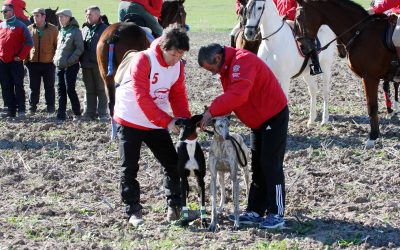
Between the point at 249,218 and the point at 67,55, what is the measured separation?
7.12m

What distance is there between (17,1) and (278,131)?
31.1 feet

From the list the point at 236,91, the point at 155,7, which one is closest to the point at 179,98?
the point at 236,91

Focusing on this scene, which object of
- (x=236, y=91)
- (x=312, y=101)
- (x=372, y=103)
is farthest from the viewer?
(x=312, y=101)

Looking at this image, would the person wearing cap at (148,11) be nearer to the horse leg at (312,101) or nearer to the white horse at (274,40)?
the white horse at (274,40)

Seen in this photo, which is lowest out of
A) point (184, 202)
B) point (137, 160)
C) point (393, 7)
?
point (184, 202)

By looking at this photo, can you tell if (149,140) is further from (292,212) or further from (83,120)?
(83,120)

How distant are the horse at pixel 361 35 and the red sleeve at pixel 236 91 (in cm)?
472

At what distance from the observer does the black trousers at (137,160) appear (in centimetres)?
802

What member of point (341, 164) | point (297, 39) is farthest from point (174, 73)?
point (297, 39)

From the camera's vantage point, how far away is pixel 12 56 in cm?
1498

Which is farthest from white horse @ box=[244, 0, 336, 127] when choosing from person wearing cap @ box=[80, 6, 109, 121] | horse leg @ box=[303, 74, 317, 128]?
person wearing cap @ box=[80, 6, 109, 121]

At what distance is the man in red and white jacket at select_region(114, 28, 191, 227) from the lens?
7.57 m

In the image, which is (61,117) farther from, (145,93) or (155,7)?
(145,93)

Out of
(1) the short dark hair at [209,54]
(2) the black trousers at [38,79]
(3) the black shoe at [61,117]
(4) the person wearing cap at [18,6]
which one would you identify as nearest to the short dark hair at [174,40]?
(1) the short dark hair at [209,54]
